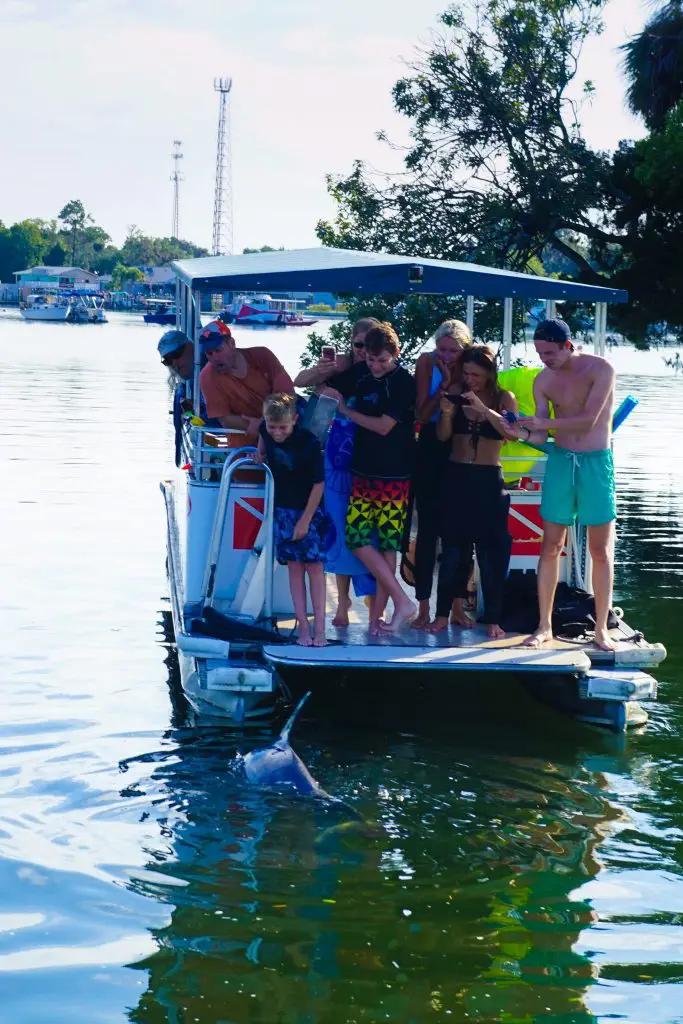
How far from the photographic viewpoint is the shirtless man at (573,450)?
7.82m

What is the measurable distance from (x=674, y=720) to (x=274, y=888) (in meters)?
3.70

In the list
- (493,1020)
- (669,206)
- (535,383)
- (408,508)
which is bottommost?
(493,1020)

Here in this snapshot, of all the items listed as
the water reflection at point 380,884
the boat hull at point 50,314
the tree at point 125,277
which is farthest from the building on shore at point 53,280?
the water reflection at point 380,884

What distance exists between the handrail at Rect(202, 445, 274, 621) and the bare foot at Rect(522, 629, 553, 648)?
1491mm

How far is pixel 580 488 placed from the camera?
7.92 m

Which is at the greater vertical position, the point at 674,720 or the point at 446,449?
the point at 446,449

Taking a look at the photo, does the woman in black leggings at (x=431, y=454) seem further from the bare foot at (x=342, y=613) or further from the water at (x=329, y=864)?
the water at (x=329, y=864)

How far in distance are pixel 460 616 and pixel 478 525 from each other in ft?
2.37

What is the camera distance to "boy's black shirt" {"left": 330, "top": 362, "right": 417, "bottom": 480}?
777 centimetres

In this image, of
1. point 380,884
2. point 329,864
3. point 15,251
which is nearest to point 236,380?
point 329,864

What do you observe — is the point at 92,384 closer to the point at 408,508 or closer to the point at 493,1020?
the point at 408,508

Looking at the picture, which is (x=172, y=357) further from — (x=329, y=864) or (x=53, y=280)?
(x=53, y=280)

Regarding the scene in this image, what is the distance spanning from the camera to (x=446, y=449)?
8.07 m

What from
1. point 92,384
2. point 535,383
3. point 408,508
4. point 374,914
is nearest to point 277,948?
point 374,914
